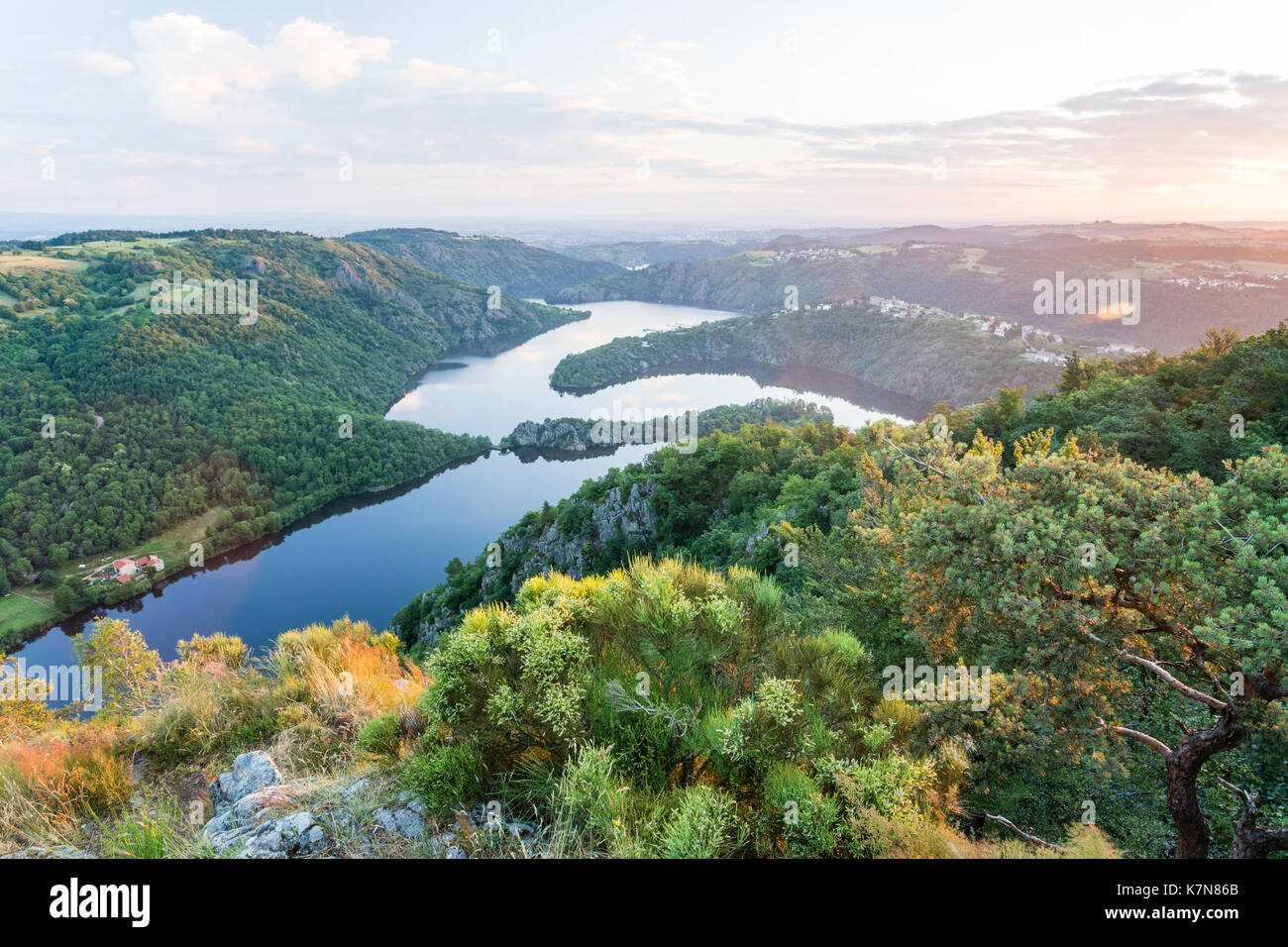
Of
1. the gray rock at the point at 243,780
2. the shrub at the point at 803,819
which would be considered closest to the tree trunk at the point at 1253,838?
the shrub at the point at 803,819

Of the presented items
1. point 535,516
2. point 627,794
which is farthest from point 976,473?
point 535,516

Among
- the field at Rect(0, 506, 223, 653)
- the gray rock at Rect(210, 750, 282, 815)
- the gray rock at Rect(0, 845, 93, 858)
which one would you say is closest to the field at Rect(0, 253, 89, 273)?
the field at Rect(0, 506, 223, 653)

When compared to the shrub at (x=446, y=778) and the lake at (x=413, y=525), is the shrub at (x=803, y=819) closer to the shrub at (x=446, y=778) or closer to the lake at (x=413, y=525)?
the shrub at (x=446, y=778)

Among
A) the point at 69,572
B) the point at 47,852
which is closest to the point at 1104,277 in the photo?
the point at 47,852

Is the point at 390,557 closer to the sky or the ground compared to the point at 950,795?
closer to the ground

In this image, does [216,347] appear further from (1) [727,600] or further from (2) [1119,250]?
(2) [1119,250]
